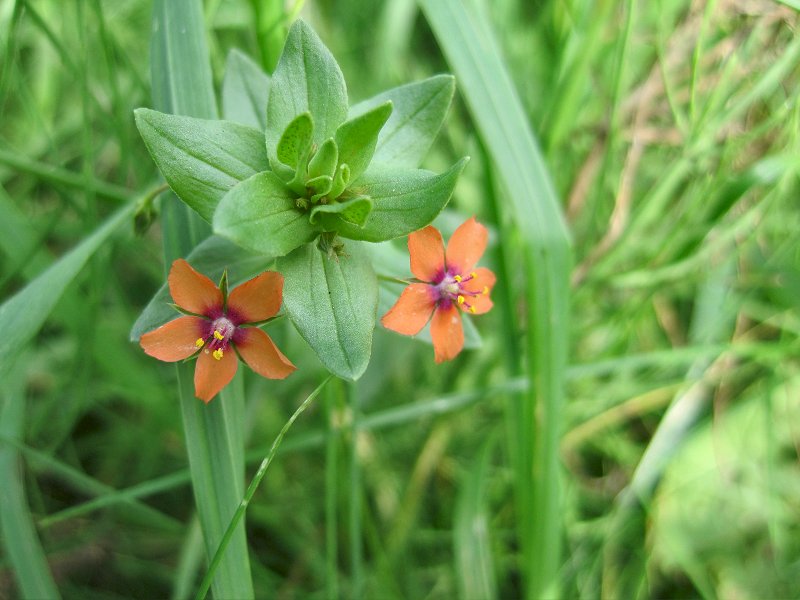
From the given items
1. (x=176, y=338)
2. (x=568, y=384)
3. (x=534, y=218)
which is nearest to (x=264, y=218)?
(x=176, y=338)

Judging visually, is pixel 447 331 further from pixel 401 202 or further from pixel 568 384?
pixel 568 384

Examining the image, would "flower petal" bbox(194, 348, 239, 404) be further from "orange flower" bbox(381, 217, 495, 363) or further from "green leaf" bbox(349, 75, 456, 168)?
"green leaf" bbox(349, 75, 456, 168)

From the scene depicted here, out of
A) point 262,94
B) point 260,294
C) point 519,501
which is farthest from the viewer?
point 519,501

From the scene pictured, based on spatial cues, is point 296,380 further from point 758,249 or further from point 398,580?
point 758,249

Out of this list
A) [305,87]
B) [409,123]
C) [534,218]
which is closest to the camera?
[305,87]

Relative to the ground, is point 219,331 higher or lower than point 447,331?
higher

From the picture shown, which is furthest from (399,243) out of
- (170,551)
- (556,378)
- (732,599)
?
(732,599)

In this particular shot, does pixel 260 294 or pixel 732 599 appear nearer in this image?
pixel 260 294
